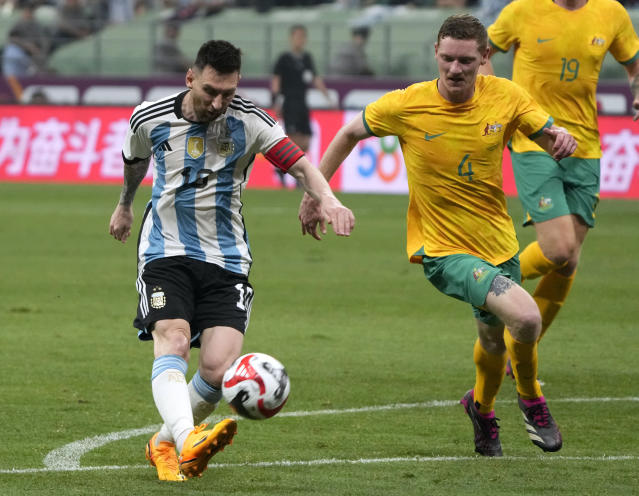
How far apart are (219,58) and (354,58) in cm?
1878

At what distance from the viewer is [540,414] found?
19.1 feet

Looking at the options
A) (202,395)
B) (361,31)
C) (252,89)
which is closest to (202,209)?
(202,395)

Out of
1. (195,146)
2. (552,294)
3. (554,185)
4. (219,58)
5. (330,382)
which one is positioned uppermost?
(219,58)

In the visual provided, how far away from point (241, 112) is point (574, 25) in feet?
9.93

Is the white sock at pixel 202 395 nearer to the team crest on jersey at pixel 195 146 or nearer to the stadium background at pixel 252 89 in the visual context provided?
the team crest on jersey at pixel 195 146

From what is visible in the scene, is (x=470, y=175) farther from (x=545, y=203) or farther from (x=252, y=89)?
(x=252, y=89)

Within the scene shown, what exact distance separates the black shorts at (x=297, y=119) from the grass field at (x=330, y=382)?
20.5 feet

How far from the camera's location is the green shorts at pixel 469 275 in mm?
5664

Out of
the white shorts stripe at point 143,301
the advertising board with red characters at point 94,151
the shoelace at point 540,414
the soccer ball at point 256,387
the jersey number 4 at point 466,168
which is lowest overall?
the advertising board with red characters at point 94,151

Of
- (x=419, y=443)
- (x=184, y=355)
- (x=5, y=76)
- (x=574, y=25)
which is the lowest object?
(x=5, y=76)

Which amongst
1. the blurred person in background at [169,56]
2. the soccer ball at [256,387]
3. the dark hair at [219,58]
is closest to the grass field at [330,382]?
the soccer ball at [256,387]

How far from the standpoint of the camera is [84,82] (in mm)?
23109

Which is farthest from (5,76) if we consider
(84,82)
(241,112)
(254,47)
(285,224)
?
(241,112)

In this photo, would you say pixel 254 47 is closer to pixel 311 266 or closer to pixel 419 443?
pixel 311 266
